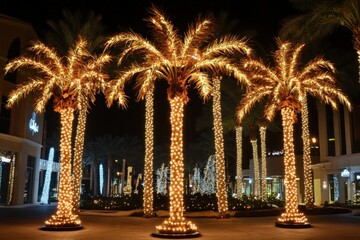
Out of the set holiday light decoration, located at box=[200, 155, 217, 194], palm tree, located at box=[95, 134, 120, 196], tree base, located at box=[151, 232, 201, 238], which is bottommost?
tree base, located at box=[151, 232, 201, 238]

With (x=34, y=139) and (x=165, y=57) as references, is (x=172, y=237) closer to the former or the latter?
(x=165, y=57)

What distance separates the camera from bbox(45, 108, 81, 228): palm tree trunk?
18359 millimetres

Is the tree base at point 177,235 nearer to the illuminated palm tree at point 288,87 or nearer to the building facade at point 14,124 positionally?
the illuminated palm tree at point 288,87

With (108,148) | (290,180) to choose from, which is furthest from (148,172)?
(108,148)

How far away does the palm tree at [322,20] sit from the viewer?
2058cm

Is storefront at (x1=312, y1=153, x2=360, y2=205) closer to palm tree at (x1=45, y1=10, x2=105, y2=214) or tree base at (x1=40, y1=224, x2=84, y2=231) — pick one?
palm tree at (x1=45, y1=10, x2=105, y2=214)

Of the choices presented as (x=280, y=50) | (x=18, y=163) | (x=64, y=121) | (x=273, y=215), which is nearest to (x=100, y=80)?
(x=64, y=121)

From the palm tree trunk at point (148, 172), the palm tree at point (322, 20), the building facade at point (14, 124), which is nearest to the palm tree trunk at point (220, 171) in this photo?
the palm tree trunk at point (148, 172)

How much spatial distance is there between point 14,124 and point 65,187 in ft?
73.0

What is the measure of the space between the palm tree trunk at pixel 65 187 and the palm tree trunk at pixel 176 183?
428 cm

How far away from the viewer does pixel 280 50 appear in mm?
21203

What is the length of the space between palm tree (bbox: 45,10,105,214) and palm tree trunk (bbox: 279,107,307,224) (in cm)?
1236

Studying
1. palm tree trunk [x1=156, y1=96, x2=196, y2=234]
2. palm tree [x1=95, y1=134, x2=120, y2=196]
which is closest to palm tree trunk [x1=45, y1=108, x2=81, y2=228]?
palm tree trunk [x1=156, y1=96, x2=196, y2=234]

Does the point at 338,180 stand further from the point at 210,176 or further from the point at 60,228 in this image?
the point at 60,228
